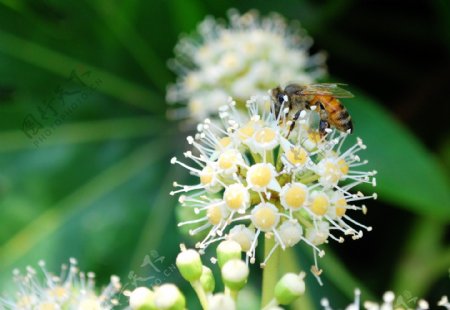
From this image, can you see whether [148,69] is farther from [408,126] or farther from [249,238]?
[249,238]

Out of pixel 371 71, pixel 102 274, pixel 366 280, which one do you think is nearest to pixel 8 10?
pixel 102 274

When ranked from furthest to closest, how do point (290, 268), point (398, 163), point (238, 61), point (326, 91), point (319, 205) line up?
1. point (238, 61)
2. point (398, 163)
3. point (290, 268)
4. point (326, 91)
5. point (319, 205)

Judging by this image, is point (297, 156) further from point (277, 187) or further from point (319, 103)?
point (319, 103)

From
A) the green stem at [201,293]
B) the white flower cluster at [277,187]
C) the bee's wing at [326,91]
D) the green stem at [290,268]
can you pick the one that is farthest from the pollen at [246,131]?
the green stem at [290,268]

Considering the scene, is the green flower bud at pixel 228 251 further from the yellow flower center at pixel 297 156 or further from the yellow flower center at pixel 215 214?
the yellow flower center at pixel 297 156

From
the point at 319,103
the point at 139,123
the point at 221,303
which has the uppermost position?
the point at 139,123

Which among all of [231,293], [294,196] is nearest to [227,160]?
[294,196]
